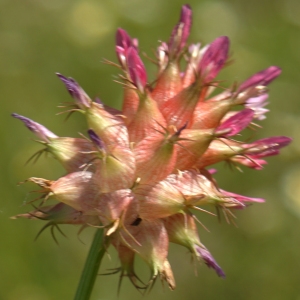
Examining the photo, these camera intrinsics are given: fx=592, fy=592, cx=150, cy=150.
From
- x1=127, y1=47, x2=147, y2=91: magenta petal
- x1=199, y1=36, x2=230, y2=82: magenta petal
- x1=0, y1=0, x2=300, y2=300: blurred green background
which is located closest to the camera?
x1=127, y1=47, x2=147, y2=91: magenta petal

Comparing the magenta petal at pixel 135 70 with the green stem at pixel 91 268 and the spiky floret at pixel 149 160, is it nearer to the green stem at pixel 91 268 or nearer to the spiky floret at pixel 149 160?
the spiky floret at pixel 149 160

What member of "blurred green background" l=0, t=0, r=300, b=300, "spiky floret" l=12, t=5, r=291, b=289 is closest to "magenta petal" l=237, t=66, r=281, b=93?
"spiky floret" l=12, t=5, r=291, b=289

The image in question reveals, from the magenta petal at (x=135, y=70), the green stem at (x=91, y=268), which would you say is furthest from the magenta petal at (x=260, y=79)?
the green stem at (x=91, y=268)

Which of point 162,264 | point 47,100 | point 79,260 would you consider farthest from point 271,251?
point 162,264

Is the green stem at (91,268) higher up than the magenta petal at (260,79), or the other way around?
the magenta petal at (260,79)

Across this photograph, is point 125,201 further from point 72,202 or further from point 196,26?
point 196,26

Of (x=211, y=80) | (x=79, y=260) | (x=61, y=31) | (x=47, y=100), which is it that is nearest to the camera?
→ (x=211, y=80)

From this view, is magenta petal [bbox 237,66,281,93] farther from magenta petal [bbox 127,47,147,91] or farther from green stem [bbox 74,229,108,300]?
green stem [bbox 74,229,108,300]
